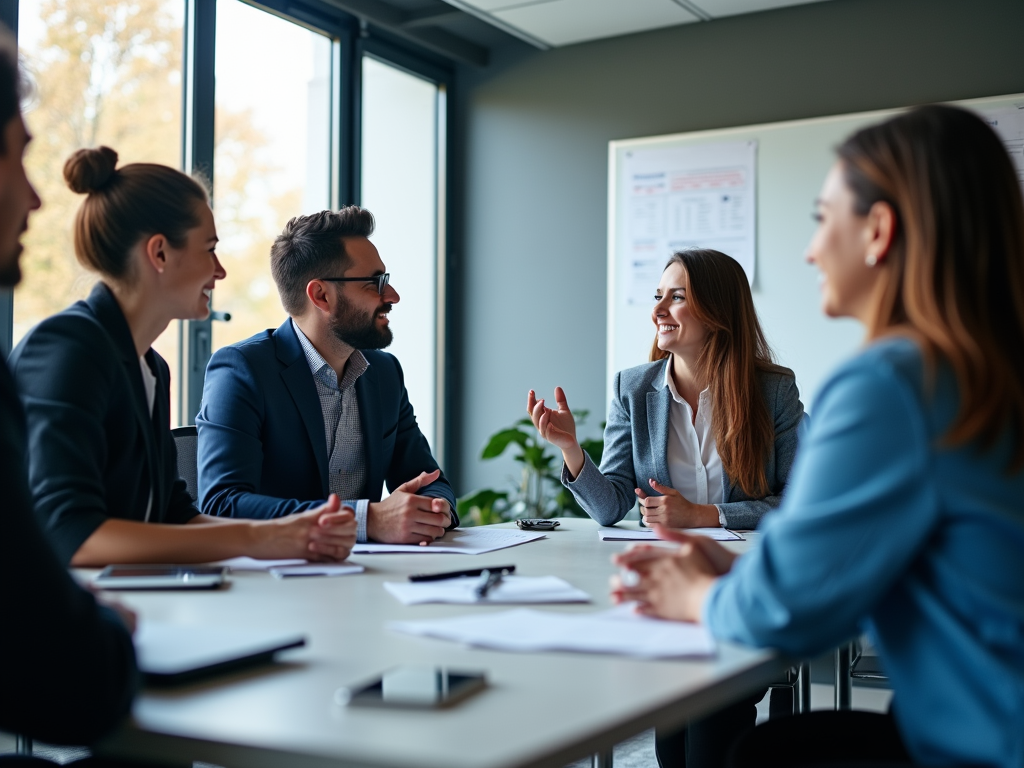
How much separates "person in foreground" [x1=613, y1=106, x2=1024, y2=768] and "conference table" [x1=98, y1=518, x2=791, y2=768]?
0.13 m

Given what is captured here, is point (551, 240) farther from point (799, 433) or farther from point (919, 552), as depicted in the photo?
point (919, 552)

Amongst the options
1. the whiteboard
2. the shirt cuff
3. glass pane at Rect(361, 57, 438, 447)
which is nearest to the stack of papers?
the shirt cuff

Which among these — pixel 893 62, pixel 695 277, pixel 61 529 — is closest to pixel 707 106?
pixel 893 62

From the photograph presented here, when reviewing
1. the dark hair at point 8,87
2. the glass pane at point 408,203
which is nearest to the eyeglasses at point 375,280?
the dark hair at point 8,87

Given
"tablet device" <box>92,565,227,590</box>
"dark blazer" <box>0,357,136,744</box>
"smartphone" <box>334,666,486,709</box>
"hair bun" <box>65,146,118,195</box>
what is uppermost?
"hair bun" <box>65,146,118,195</box>

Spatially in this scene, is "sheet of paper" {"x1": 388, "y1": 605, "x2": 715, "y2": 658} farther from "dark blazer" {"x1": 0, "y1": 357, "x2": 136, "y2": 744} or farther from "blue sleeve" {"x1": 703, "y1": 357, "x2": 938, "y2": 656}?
"dark blazer" {"x1": 0, "y1": 357, "x2": 136, "y2": 744}

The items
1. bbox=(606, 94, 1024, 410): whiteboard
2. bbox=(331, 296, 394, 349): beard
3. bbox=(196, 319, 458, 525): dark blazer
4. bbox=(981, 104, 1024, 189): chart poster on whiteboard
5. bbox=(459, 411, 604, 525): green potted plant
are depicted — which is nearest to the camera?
bbox=(196, 319, 458, 525): dark blazer

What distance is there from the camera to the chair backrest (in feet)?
7.65

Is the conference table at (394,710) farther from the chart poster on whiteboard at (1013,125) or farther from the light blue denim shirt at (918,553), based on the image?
the chart poster on whiteboard at (1013,125)

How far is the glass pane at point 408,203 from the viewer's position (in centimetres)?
479

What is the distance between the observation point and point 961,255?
1.11m

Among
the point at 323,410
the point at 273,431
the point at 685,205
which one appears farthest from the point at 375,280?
the point at 685,205

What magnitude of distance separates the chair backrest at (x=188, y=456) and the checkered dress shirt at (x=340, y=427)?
31 cm

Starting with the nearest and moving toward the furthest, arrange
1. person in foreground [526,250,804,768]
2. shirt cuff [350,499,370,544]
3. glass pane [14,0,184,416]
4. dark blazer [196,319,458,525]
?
shirt cuff [350,499,370,544] < dark blazer [196,319,458,525] < person in foreground [526,250,804,768] < glass pane [14,0,184,416]
